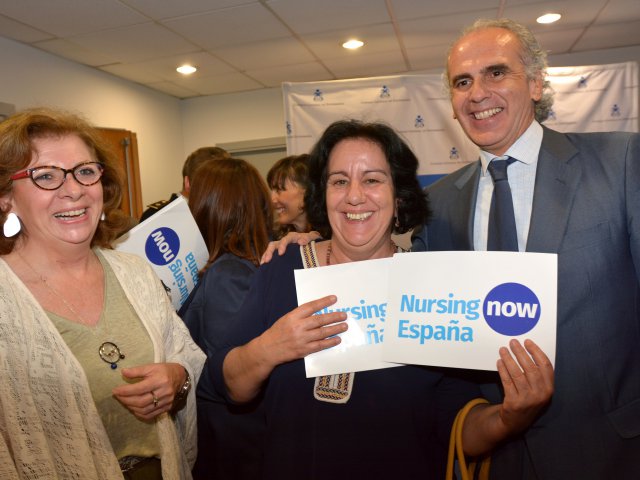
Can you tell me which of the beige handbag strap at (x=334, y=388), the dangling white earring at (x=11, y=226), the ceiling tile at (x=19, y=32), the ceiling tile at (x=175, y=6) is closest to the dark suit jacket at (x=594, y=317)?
the beige handbag strap at (x=334, y=388)

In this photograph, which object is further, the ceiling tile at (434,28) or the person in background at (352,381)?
the ceiling tile at (434,28)

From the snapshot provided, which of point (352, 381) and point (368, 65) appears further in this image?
point (368, 65)

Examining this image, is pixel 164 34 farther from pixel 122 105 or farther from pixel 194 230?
pixel 194 230

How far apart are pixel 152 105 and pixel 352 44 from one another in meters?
3.56

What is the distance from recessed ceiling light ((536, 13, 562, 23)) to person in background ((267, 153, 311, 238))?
11.6 ft

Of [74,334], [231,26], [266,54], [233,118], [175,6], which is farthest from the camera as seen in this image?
[233,118]

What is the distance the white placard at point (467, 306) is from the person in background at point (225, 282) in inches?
37.9

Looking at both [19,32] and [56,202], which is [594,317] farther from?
[19,32]

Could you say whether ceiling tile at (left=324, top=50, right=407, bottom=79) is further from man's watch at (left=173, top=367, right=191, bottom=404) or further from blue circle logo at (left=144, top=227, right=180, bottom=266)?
man's watch at (left=173, top=367, right=191, bottom=404)

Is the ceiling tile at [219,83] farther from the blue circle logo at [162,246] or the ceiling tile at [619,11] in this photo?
the blue circle logo at [162,246]

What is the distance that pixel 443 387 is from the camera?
1.64m

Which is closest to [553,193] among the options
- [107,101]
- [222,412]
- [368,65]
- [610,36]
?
[222,412]

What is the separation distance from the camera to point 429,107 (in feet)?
15.8

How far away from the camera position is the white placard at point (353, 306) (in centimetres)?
152
